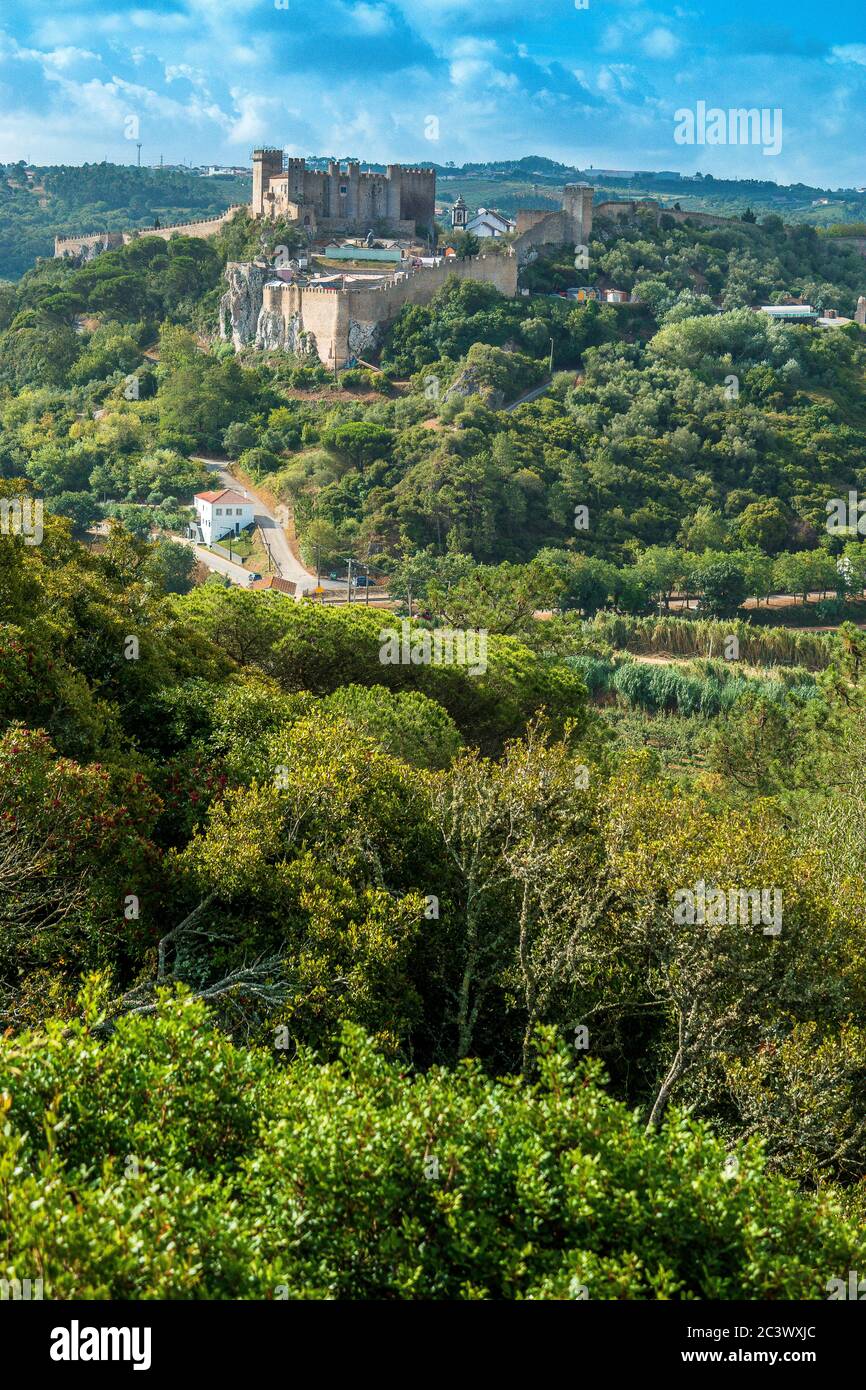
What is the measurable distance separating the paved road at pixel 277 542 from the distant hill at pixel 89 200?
266 feet

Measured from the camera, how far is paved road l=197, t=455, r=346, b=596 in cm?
4812

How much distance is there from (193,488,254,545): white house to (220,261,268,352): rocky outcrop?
58.4 feet

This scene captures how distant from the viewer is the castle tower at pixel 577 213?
73.9m

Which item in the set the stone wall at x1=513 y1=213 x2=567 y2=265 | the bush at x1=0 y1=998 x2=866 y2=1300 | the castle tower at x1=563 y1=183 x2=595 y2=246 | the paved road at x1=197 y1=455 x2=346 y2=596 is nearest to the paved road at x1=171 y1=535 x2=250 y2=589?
the paved road at x1=197 y1=455 x2=346 y2=596

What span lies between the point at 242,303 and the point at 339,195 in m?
10.1

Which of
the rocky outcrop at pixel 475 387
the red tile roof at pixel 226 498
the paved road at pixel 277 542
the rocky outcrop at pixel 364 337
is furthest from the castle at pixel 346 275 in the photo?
the red tile roof at pixel 226 498

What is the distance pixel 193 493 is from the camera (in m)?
55.2

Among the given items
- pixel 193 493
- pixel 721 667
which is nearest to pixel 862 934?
pixel 721 667

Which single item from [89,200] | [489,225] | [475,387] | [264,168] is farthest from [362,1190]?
[89,200]

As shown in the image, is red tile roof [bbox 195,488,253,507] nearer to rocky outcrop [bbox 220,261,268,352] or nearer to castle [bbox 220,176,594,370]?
castle [bbox 220,176,594,370]

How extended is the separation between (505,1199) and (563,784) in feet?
19.8

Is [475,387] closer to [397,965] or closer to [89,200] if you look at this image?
[397,965]

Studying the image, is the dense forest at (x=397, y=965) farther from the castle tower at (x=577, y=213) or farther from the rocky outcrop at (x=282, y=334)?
the castle tower at (x=577, y=213)
